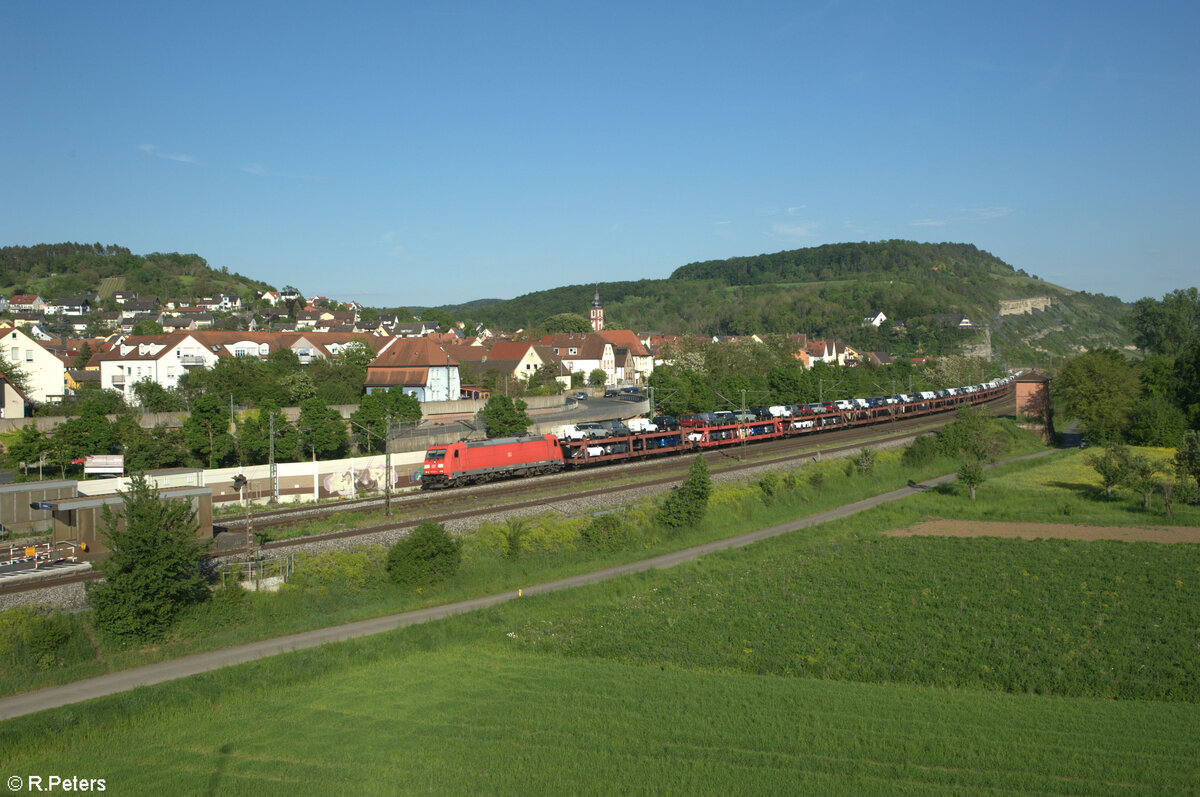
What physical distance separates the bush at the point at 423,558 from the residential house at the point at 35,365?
2474 inches

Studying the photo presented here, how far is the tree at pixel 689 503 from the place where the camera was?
38531 millimetres

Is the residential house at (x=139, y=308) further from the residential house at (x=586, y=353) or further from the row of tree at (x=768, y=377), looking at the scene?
the row of tree at (x=768, y=377)

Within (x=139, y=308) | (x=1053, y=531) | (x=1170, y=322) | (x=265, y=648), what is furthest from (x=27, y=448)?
(x=1170, y=322)

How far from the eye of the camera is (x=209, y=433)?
51031mm

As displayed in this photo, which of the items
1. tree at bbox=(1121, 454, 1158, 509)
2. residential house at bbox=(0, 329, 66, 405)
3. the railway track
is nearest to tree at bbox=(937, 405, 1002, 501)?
the railway track

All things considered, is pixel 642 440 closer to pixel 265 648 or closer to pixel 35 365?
pixel 265 648

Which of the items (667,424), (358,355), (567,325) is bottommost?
(667,424)

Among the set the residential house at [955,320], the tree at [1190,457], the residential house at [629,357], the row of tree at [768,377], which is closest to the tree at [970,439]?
the tree at [1190,457]

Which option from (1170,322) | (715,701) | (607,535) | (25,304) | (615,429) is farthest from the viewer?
(25,304)

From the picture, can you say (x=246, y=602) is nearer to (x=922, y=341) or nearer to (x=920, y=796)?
(x=920, y=796)

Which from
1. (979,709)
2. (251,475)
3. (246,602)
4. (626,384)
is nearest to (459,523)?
(246,602)

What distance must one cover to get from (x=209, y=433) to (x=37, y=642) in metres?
31.4

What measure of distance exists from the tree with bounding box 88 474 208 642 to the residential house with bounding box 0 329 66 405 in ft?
205

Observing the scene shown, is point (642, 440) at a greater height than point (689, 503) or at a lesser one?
greater
